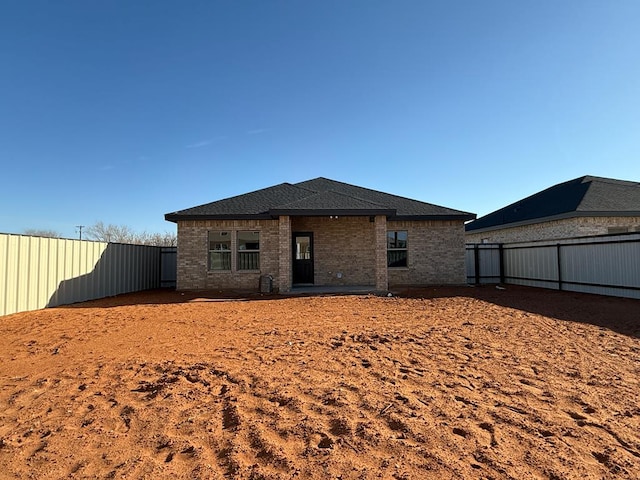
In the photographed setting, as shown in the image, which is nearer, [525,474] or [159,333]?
[525,474]

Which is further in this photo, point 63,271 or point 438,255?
point 438,255

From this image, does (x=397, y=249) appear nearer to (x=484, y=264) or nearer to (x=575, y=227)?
(x=484, y=264)

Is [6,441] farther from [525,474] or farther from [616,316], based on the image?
[616,316]

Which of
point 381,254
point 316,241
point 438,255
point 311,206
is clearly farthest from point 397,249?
point 311,206

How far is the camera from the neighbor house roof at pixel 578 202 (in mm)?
15820

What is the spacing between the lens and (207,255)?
46.8 feet

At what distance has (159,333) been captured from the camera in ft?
22.8

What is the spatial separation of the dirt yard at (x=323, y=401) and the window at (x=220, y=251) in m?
6.87

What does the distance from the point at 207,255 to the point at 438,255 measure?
968cm

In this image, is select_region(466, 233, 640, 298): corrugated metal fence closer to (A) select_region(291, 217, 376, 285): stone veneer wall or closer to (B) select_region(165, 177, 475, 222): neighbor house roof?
(B) select_region(165, 177, 475, 222): neighbor house roof

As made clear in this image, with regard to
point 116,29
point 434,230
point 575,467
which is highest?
point 116,29

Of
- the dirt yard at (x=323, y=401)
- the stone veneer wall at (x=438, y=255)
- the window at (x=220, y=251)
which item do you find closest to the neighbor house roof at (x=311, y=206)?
the stone veneer wall at (x=438, y=255)

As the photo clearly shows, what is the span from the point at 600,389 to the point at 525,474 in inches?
89.4

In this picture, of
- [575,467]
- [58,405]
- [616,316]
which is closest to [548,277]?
[616,316]
